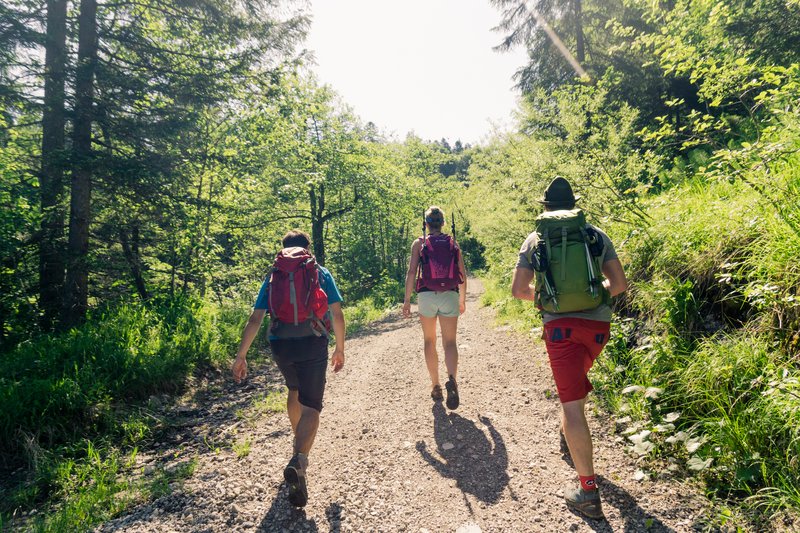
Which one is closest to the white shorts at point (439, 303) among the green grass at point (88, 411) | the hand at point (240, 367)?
the hand at point (240, 367)

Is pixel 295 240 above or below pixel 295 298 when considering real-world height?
above

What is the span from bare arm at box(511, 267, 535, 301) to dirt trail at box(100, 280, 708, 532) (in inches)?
65.3

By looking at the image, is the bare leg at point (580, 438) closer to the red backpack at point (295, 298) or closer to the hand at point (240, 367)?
the red backpack at point (295, 298)

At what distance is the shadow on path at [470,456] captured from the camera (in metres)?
3.32

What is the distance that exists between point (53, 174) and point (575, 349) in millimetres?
8771

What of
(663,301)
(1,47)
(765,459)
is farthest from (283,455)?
(1,47)

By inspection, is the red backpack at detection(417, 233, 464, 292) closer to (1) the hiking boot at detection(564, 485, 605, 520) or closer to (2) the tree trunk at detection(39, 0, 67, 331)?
(1) the hiking boot at detection(564, 485, 605, 520)

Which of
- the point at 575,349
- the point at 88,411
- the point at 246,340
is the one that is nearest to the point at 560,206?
the point at 575,349

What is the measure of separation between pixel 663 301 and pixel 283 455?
458cm

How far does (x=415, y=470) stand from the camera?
3686 millimetres

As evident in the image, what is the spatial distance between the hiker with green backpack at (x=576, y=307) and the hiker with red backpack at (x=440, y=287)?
1.94 metres

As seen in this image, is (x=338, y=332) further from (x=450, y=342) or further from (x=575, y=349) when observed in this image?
(x=575, y=349)

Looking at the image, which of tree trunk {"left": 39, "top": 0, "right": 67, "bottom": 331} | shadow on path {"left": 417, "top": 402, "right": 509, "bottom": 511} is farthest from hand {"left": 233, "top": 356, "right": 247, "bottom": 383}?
tree trunk {"left": 39, "top": 0, "right": 67, "bottom": 331}

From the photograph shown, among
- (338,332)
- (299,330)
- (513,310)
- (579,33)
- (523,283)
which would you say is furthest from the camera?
(579,33)
